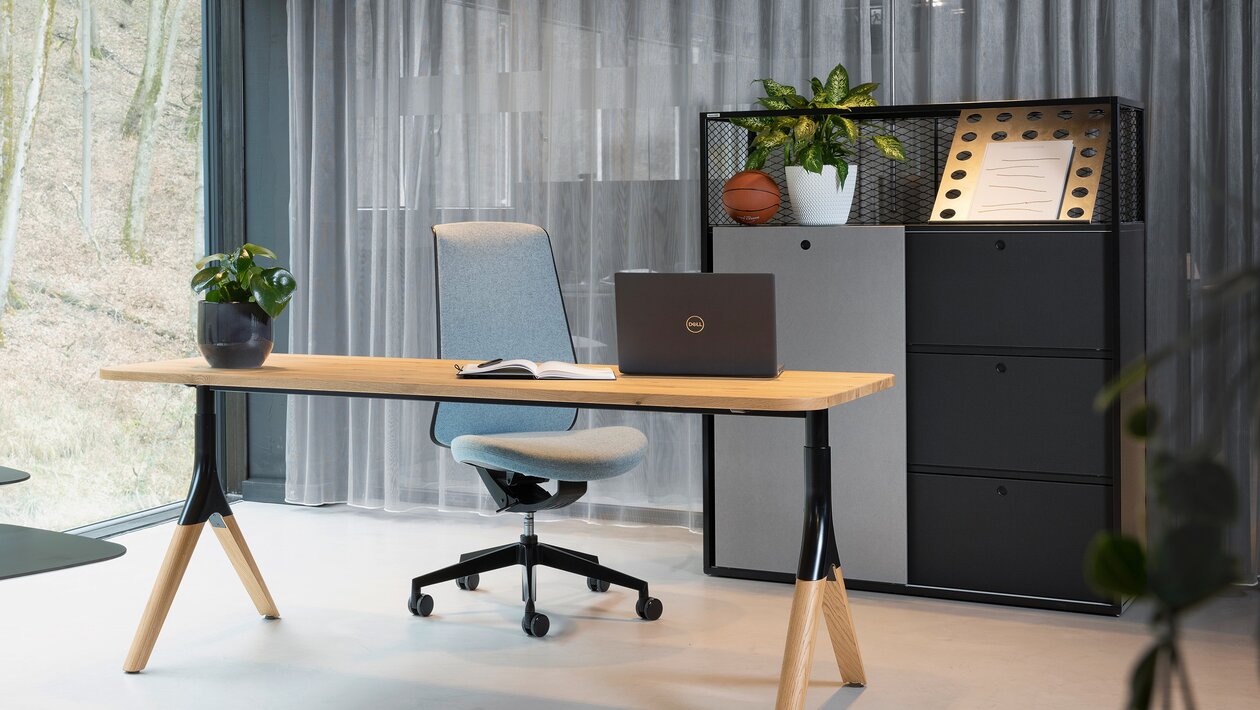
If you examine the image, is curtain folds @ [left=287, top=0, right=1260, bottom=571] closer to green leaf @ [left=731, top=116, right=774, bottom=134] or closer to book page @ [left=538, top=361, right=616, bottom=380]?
green leaf @ [left=731, top=116, right=774, bottom=134]

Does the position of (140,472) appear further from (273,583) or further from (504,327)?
(504,327)

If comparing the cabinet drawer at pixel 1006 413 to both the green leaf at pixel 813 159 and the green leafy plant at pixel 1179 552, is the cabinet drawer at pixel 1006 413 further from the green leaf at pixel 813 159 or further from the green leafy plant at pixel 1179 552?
the green leafy plant at pixel 1179 552

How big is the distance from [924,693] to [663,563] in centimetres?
134

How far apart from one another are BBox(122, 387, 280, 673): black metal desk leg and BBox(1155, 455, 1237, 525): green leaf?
9.40 ft

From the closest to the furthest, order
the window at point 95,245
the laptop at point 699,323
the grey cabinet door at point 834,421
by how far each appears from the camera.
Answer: the laptop at point 699,323 → the grey cabinet door at point 834,421 → the window at point 95,245

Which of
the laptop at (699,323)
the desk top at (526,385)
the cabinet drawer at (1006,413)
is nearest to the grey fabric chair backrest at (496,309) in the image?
the desk top at (526,385)

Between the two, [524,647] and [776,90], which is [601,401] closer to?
[524,647]

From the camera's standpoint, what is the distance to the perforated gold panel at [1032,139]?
11.4ft

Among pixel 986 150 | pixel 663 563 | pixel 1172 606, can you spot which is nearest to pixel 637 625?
pixel 663 563

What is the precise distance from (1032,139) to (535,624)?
78.7 inches

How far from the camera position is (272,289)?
9.76ft

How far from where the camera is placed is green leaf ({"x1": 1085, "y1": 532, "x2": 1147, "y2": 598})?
1.35ft

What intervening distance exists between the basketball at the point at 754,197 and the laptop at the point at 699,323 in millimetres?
1183

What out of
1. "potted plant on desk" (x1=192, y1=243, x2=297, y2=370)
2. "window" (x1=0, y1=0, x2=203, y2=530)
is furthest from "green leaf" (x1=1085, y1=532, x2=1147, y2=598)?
"window" (x1=0, y1=0, x2=203, y2=530)
